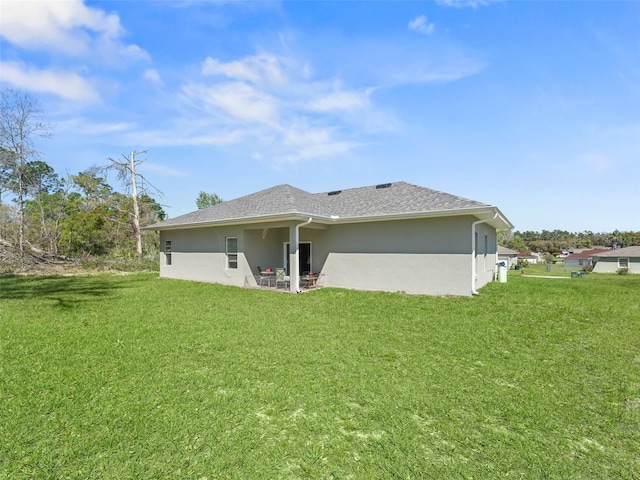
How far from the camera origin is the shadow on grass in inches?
378

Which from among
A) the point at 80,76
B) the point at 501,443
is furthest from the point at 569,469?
the point at 80,76

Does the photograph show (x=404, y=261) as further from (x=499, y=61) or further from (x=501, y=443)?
(x=501, y=443)

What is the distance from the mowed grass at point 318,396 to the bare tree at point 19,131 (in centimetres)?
1770

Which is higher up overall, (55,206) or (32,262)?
(55,206)

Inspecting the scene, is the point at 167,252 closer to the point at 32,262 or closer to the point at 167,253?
the point at 167,253

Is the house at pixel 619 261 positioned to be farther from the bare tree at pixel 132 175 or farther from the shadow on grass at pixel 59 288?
the bare tree at pixel 132 175

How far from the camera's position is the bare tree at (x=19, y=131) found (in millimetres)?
18578

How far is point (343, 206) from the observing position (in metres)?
13.0

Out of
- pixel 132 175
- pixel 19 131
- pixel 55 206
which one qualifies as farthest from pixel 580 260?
pixel 55 206

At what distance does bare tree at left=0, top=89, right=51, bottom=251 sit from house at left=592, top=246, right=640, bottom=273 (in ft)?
186

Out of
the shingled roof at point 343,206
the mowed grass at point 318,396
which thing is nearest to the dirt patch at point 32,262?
the shingled roof at point 343,206

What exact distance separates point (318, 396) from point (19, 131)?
25.5 meters

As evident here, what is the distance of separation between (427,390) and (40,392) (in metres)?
4.54

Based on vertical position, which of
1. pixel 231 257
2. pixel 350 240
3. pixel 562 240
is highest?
pixel 562 240
